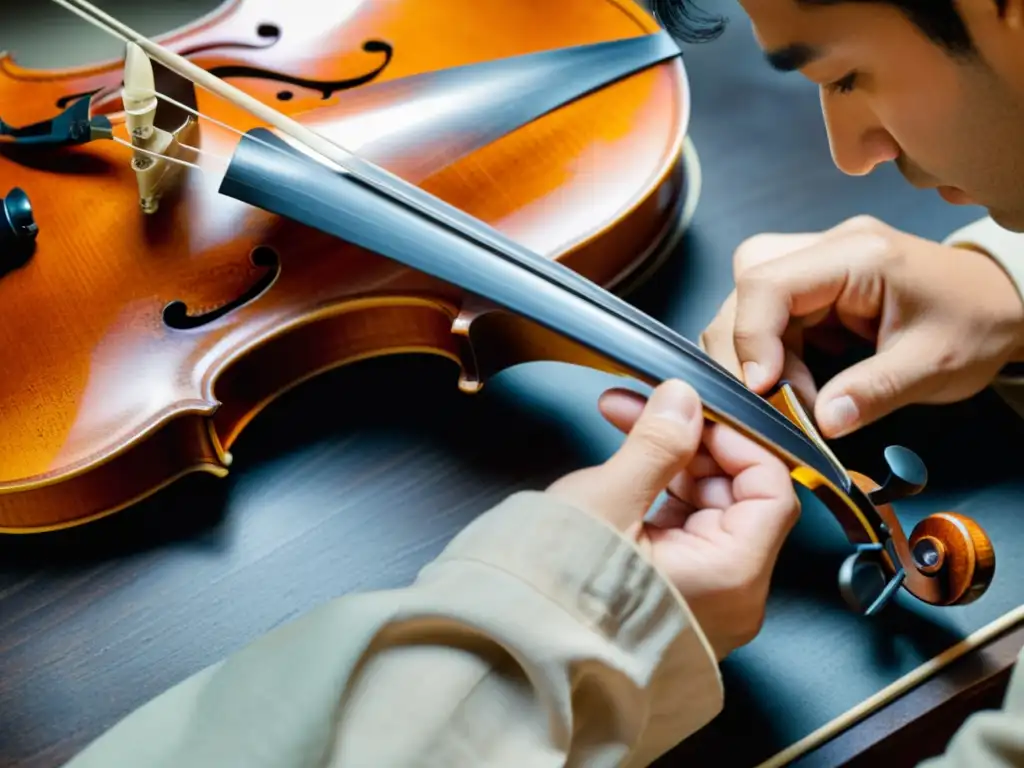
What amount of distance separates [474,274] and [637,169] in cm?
21

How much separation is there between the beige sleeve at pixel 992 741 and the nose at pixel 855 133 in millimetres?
318

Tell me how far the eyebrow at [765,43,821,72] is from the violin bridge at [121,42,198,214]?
48cm

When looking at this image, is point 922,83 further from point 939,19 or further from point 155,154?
point 155,154

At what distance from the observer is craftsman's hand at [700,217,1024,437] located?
1.98ft

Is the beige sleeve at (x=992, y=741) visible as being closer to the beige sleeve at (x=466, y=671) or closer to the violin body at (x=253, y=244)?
the beige sleeve at (x=466, y=671)

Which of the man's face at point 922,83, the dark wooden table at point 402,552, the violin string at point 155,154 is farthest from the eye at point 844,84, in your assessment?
the violin string at point 155,154

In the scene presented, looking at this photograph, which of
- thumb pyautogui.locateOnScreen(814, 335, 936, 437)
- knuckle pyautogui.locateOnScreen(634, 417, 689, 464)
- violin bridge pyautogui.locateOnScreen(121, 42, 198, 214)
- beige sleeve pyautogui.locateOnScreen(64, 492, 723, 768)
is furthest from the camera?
violin bridge pyautogui.locateOnScreen(121, 42, 198, 214)

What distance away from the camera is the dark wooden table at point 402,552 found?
56 centimetres

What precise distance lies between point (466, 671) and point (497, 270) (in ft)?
0.93

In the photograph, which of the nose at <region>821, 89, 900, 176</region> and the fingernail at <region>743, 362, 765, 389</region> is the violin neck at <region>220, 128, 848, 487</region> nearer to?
the fingernail at <region>743, 362, 765, 389</region>

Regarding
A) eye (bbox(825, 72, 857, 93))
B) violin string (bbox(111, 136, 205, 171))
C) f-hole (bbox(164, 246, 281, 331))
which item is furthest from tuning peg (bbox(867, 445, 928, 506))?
violin string (bbox(111, 136, 205, 171))

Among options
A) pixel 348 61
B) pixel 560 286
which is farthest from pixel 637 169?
pixel 348 61

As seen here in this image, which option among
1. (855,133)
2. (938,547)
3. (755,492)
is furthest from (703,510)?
(855,133)

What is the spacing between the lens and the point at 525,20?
0.82 m
